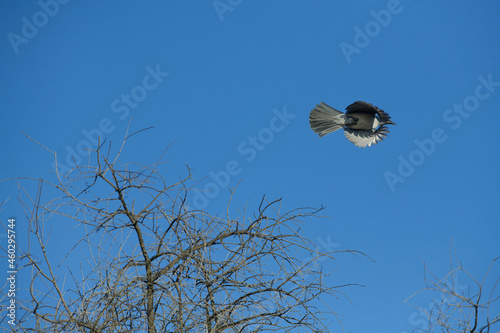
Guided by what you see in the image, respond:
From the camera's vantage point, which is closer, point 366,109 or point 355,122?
point 366,109

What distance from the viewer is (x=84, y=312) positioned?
3.23 meters

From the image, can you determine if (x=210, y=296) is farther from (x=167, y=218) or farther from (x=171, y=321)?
(x=167, y=218)

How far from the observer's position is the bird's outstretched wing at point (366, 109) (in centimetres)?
769

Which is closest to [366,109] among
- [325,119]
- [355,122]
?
[355,122]

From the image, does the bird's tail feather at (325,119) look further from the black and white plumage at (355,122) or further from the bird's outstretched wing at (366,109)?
the bird's outstretched wing at (366,109)

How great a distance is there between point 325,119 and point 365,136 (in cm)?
65

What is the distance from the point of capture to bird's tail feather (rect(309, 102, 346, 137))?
27.0 ft

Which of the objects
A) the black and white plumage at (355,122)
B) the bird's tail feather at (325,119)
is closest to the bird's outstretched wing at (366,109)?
the black and white plumage at (355,122)

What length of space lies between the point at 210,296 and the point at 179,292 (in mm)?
201

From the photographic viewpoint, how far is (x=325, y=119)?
8.33 metres

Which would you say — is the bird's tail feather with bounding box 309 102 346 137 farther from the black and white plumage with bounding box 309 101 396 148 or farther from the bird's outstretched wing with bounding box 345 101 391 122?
the bird's outstretched wing with bounding box 345 101 391 122

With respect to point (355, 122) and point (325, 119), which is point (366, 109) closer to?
point (355, 122)

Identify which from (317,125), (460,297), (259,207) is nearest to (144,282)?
(259,207)

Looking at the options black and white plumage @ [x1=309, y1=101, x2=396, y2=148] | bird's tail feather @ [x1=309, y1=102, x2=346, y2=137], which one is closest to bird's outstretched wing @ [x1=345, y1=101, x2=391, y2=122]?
black and white plumage @ [x1=309, y1=101, x2=396, y2=148]
